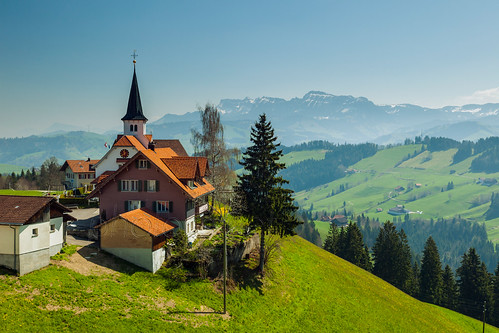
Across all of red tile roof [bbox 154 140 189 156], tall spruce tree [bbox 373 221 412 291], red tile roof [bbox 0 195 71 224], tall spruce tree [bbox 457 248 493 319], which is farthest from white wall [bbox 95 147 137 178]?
tall spruce tree [bbox 457 248 493 319]

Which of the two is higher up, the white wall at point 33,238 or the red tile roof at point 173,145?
the red tile roof at point 173,145

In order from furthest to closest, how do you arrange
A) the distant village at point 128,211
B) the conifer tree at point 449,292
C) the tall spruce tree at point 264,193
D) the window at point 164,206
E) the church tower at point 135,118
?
the conifer tree at point 449,292 → the church tower at point 135,118 → the window at point 164,206 → the tall spruce tree at point 264,193 → the distant village at point 128,211

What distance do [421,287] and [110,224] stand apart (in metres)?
82.3

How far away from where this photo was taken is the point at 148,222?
135 feet

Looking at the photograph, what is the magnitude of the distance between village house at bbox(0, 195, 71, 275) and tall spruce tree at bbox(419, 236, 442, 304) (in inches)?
3401

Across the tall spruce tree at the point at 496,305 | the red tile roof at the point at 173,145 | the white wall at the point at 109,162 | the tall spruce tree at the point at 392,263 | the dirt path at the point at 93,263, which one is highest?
the red tile roof at the point at 173,145

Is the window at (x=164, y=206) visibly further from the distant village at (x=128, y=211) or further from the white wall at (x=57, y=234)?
the white wall at (x=57, y=234)

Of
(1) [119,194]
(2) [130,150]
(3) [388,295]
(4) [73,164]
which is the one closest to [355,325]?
(3) [388,295]

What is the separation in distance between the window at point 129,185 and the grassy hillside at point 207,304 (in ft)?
45.7

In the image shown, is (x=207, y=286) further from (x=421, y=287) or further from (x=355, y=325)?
(x=421, y=287)

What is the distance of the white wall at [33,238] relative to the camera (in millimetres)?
31250

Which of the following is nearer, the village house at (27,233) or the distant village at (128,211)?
the village house at (27,233)

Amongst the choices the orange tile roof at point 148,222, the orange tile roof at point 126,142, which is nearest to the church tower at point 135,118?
the orange tile roof at point 126,142

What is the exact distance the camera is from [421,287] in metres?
92.9
